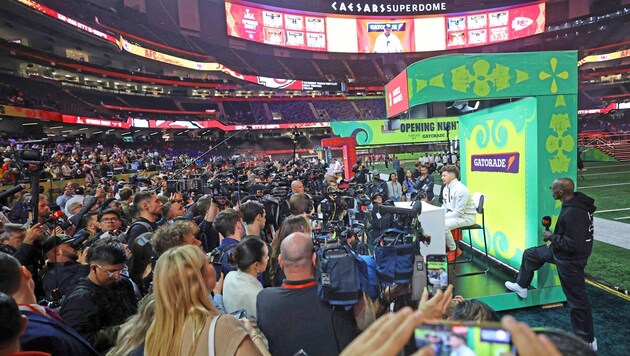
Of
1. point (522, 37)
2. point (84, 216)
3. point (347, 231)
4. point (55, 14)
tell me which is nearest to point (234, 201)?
point (84, 216)

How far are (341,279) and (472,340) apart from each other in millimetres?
1139

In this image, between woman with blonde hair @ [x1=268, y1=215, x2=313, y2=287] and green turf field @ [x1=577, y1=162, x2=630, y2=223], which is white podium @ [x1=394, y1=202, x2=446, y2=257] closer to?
woman with blonde hair @ [x1=268, y1=215, x2=313, y2=287]

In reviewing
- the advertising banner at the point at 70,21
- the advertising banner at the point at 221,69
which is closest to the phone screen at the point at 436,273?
the advertising banner at the point at 70,21

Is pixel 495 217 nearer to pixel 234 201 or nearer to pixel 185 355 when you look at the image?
pixel 234 201

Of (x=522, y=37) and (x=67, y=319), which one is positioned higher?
(x=522, y=37)

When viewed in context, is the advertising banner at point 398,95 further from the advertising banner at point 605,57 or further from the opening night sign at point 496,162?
the advertising banner at point 605,57

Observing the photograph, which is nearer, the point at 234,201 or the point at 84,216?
the point at 84,216

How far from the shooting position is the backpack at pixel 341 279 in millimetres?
1709

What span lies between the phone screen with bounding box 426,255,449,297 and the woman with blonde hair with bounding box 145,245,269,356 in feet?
3.83

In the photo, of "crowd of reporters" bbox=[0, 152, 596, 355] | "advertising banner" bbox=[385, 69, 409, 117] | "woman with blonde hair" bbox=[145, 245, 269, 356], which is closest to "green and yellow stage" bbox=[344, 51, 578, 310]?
"advertising banner" bbox=[385, 69, 409, 117]

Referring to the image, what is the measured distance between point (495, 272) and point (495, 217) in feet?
3.20

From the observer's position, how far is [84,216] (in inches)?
180

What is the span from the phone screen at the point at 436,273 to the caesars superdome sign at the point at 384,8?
4901cm

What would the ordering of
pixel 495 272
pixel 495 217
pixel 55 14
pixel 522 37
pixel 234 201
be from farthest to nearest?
1. pixel 522 37
2. pixel 55 14
3. pixel 234 201
4. pixel 495 217
5. pixel 495 272
